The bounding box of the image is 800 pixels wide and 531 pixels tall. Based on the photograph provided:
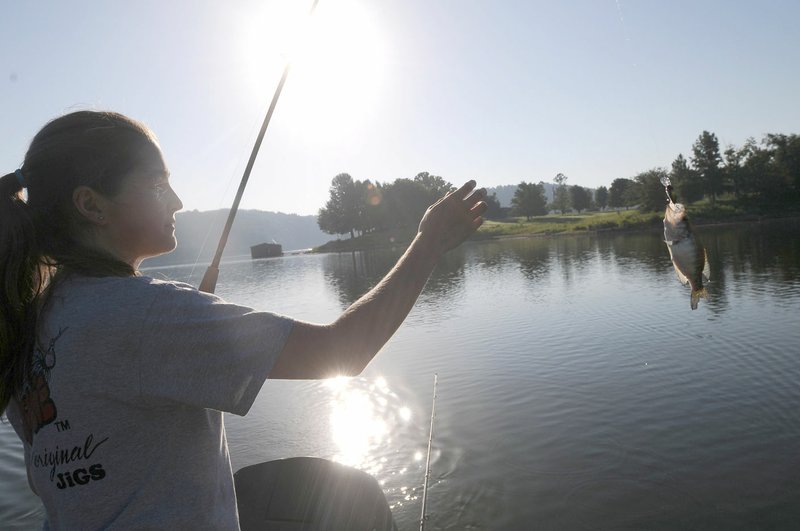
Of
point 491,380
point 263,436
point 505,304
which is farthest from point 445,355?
point 505,304

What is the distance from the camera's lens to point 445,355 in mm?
17328

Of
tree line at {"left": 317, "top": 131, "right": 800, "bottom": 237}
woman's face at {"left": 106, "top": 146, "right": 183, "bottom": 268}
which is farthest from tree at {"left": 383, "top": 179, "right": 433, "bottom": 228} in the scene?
woman's face at {"left": 106, "top": 146, "right": 183, "bottom": 268}

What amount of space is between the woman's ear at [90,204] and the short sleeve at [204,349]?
1.46ft

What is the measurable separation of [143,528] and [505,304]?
24622 mm

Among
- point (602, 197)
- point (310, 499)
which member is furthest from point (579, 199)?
point (310, 499)

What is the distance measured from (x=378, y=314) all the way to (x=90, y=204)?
1064 millimetres

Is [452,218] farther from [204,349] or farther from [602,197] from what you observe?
[602,197]

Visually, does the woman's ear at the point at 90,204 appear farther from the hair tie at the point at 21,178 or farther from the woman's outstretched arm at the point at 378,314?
the woman's outstretched arm at the point at 378,314

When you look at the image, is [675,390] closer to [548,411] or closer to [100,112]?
[548,411]

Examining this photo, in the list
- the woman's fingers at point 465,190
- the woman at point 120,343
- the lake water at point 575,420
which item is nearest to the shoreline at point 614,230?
the lake water at point 575,420

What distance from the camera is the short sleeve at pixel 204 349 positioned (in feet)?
5.11

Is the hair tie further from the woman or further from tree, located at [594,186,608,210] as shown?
tree, located at [594,186,608,210]

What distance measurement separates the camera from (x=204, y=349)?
1585 mm

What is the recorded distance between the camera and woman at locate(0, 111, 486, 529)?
157cm
